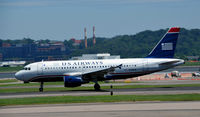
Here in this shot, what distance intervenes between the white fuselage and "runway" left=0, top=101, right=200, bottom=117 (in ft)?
54.7

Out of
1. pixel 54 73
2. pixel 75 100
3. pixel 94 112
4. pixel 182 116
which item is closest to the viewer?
pixel 182 116

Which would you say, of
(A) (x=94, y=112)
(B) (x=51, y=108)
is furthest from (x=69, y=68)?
(A) (x=94, y=112)

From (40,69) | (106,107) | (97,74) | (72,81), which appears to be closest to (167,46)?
(97,74)

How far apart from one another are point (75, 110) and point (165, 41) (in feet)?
83.1

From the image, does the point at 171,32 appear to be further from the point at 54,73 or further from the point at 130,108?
the point at 130,108

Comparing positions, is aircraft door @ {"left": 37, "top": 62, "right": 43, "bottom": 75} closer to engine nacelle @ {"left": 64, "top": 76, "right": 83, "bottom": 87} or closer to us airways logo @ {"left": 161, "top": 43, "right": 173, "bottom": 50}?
engine nacelle @ {"left": 64, "top": 76, "right": 83, "bottom": 87}

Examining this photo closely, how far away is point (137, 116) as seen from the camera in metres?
25.7

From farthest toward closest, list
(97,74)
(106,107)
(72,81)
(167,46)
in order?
(167,46) < (97,74) < (72,81) < (106,107)

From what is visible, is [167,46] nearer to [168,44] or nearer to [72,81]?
[168,44]

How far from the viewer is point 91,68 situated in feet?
164

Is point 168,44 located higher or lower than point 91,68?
higher

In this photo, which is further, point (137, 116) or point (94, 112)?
point (94, 112)

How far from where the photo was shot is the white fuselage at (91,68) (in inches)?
1948

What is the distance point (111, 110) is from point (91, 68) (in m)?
21.3
